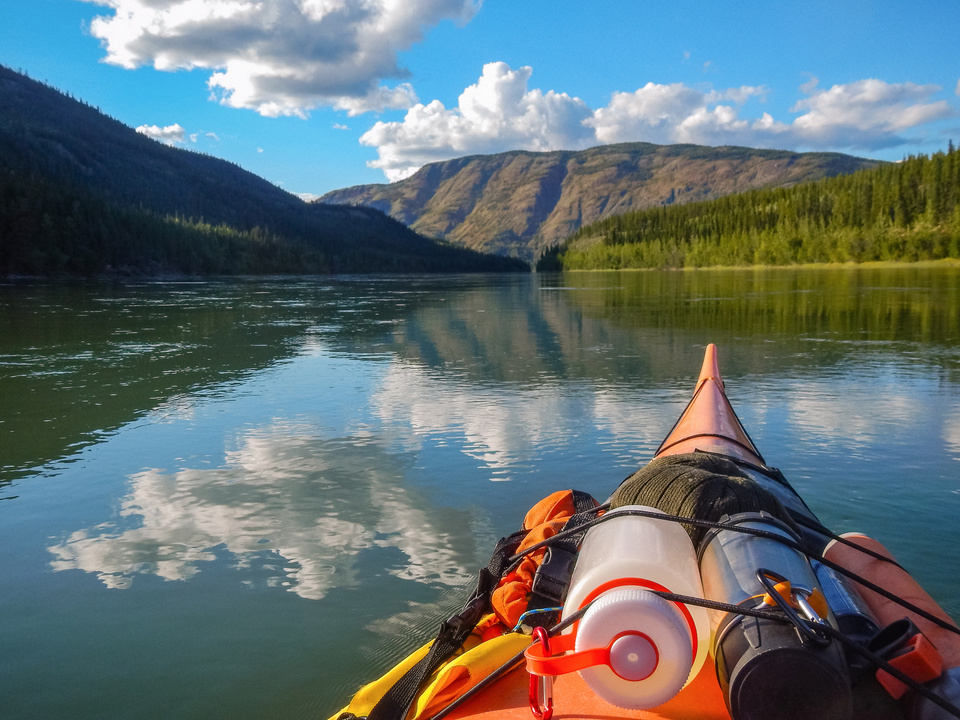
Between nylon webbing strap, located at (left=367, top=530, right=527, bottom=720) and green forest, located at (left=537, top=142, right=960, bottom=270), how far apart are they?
101m

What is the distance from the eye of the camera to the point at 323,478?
26.7 feet

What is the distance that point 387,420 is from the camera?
11008mm

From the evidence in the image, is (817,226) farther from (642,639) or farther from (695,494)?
(642,639)

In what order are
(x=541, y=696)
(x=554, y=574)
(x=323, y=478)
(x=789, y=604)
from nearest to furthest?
(x=789, y=604) < (x=541, y=696) < (x=554, y=574) < (x=323, y=478)

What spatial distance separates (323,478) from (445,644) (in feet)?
16.2

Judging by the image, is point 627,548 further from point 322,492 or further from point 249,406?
point 249,406

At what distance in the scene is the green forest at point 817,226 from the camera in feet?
320

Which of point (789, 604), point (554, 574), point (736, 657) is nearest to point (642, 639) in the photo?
point (736, 657)

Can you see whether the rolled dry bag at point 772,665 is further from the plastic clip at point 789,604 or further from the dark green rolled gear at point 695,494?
the dark green rolled gear at point 695,494

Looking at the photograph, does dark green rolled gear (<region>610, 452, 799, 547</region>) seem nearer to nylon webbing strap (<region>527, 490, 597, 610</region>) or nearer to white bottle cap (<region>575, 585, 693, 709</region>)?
nylon webbing strap (<region>527, 490, 597, 610</region>)

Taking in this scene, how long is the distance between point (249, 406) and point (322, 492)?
5.16 meters

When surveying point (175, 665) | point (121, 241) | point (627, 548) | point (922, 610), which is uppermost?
point (121, 241)

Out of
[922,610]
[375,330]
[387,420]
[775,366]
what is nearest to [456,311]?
[375,330]

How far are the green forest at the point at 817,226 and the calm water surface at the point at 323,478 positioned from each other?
301 feet
